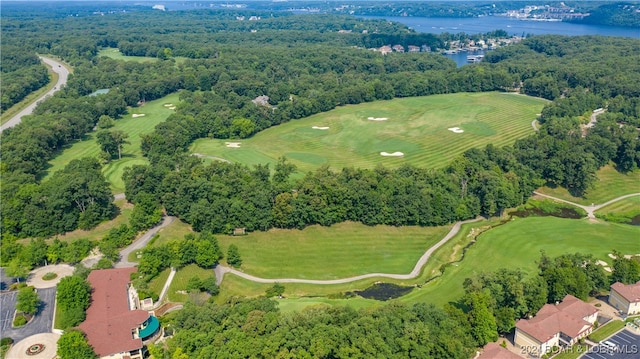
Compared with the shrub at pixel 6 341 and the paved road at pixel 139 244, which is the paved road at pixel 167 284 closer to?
the paved road at pixel 139 244

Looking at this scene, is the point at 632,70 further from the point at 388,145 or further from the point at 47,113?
the point at 47,113

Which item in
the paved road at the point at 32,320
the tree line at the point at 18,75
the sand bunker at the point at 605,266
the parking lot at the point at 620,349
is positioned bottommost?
the paved road at the point at 32,320

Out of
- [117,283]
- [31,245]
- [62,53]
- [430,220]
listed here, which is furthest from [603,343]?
[62,53]

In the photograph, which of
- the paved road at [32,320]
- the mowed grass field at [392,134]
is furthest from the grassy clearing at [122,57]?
the paved road at [32,320]

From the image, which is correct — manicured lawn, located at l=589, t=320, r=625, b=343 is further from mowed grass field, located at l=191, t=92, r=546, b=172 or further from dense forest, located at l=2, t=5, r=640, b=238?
mowed grass field, located at l=191, t=92, r=546, b=172

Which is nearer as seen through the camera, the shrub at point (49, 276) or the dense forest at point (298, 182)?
the dense forest at point (298, 182)

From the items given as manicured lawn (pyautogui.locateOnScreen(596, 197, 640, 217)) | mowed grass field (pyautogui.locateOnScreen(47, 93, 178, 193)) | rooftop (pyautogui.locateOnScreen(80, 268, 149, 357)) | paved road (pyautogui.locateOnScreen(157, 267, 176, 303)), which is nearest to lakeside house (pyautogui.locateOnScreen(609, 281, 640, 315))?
manicured lawn (pyautogui.locateOnScreen(596, 197, 640, 217))
